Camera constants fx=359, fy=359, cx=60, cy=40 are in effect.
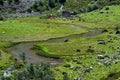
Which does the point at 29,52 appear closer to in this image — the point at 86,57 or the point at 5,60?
the point at 5,60

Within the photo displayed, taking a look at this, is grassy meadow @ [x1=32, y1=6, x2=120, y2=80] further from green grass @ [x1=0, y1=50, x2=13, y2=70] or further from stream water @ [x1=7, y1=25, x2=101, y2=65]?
green grass @ [x1=0, y1=50, x2=13, y2=70]

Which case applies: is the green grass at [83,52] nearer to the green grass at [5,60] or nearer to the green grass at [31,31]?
the green grass at [5,60]

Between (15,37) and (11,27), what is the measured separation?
64.1 feet

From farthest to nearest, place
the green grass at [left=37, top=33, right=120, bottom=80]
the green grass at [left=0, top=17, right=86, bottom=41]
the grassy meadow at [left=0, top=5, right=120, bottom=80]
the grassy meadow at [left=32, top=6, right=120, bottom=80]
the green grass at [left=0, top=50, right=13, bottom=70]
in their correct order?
the green grass at [left=0, top=17, right=86, bottom=41] < the green grass at [left=0, top=50, right=13, bottom=70] < the grassy meadow at [left=0, top=5, right=120, bottom=80] < the green grass at [left=37, top=33, right=120, bottom=80] < the grassy meadow at [left=32, top=6, right=120, bottom=80]

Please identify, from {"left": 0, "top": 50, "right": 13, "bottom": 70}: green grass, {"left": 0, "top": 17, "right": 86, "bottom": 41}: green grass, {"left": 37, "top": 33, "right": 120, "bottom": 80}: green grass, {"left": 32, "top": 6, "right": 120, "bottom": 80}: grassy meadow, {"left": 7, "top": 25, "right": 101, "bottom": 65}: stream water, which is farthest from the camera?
{"left": 0, "top": 17, "right": 86, "bottom": 41}: green grass

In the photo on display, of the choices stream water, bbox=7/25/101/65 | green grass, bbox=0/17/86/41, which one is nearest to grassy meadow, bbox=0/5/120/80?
green grass, bbox=0/17/86/41

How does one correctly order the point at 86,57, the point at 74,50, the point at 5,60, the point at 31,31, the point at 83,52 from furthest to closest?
the point at 31,31, the point at 74,50, the point at 83,52, the point at 5,60, the point at 86,57

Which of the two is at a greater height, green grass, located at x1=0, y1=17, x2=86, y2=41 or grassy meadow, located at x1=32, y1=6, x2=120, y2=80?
grassy meadow, located at x1=32, y1=6, x2=120, y2=80

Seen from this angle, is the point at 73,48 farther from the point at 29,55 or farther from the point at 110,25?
the point at 110,25

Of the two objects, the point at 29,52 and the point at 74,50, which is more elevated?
the point at 74,50

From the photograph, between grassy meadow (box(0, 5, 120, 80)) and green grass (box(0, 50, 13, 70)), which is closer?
grassy meadow (box(0, 5, 120, 80))

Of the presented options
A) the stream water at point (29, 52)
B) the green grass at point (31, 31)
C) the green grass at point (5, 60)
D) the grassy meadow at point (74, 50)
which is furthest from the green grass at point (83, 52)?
the green grass at point (31, 31)

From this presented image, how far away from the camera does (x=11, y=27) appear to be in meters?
165

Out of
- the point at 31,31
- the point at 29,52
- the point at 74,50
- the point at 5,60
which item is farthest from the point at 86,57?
the point at 31,31
